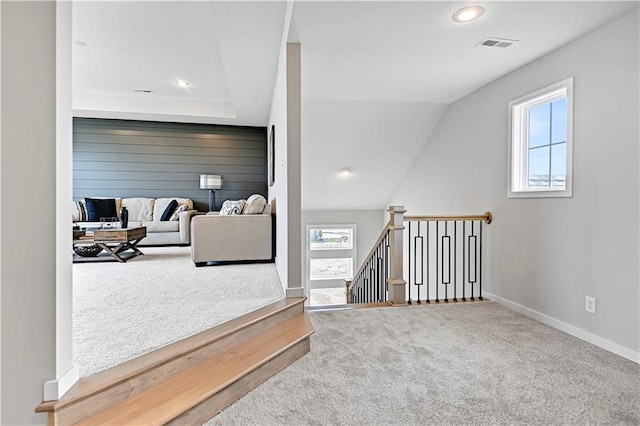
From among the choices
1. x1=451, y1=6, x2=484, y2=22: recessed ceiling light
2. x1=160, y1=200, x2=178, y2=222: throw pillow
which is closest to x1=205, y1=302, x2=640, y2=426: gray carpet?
x1=451, y1=6, x2=484, y2=22: recessed ceiling light

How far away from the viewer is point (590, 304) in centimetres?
253

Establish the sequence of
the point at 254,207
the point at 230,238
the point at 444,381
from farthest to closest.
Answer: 1. the point at 254,207
2. the point at 230,238
3. the point at 444,381

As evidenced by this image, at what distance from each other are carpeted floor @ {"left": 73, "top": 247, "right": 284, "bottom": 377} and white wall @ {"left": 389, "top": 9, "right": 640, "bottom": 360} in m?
2.39

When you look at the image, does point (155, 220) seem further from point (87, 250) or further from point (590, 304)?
point (590, 304)

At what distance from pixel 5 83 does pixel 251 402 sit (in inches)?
→ 69.1

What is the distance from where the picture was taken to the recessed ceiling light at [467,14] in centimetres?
221

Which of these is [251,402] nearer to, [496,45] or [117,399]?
[117,399]

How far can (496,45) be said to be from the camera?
273 centimetres

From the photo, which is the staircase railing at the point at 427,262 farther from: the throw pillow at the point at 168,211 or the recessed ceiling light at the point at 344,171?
the throw pillow at the point at 168,211

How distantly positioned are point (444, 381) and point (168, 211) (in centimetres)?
520

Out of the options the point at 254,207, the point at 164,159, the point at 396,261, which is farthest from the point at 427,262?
the point at 164,159

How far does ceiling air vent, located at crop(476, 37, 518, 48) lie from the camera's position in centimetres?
263

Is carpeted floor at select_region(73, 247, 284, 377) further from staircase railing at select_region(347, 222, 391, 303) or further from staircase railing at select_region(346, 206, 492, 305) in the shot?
staircase railing at select_region(347, 222, 391, 303)

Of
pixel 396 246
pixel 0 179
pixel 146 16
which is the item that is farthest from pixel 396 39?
pixel 0 179
